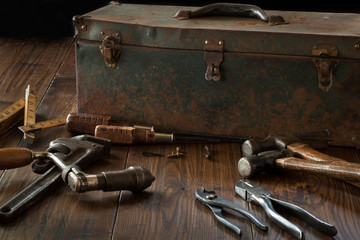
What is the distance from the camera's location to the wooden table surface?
2049 millimetres

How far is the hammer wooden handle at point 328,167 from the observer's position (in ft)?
7.40

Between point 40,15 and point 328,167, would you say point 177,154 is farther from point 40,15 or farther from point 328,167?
point 40,15

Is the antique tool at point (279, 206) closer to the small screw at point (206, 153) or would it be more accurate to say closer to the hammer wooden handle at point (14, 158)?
the small screw at point (206, 153)

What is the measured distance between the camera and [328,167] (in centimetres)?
231

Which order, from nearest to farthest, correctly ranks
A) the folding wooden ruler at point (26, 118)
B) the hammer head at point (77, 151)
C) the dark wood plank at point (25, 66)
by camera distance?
the hammer head at point (77, 151) → the folding wooden ruler at point (26, 118) → the dark wood plank at point (25, 66)

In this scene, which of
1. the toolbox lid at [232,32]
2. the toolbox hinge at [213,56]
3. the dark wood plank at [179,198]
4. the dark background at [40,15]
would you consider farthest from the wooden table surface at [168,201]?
the dark background at [40,15]

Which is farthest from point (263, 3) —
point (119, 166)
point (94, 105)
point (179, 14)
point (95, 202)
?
point (95, 202)

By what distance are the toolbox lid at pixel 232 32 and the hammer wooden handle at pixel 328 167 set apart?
1.73 feet

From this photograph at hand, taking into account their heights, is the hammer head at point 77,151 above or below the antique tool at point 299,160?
below

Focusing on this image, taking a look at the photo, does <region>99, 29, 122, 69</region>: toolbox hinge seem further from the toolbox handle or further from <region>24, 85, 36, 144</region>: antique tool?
<region>24, 85, 36, 144</region>: antique tool

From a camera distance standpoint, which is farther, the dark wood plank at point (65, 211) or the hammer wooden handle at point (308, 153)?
the hammer wooden handle at point (308, 153)

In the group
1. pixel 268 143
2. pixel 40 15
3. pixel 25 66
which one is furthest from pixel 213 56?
pixel 40 15

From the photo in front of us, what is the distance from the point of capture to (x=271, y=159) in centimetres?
245

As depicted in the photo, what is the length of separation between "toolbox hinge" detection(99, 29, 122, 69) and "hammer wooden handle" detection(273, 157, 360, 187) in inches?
36.7
